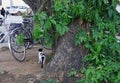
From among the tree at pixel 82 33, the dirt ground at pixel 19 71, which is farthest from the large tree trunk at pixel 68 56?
the dirt ground at pixel 19 71

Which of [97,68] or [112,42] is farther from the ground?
[112,42]

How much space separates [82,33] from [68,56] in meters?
0.42

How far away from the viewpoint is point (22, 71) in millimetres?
5008

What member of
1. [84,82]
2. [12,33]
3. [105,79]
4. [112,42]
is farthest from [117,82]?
[12,33]

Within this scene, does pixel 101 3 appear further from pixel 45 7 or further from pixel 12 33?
pixel 12 33

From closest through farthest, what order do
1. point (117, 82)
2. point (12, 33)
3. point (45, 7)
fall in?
point (117, 82), point (45, 7), point (12, 33)

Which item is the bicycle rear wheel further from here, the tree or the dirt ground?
the tree

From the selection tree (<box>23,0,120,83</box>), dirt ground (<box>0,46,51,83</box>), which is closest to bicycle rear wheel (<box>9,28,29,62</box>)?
dirt ground (<box>0,46,51,83</box>)

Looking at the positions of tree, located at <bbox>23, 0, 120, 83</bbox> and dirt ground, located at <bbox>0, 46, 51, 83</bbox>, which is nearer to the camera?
tree, located at <bbox>23, 0, 120, 83</bbox>

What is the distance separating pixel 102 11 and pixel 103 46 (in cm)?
60

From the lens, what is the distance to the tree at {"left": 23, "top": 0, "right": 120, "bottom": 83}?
14.4 ft

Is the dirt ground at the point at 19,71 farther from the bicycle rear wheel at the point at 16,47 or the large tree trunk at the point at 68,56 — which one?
the large tree trunk at the point at 68,56

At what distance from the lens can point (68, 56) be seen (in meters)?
4.56

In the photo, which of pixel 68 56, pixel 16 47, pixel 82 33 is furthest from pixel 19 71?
pixel 16 47
